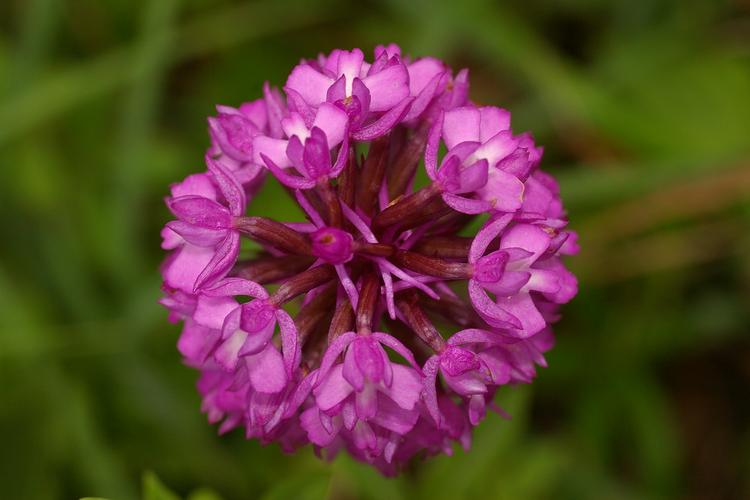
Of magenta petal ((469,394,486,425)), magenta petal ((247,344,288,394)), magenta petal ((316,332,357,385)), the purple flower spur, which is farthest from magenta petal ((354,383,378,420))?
magenta petal ((469,394,486,425))

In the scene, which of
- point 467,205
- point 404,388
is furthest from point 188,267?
point 467,205

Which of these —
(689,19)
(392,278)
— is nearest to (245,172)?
(392,278)

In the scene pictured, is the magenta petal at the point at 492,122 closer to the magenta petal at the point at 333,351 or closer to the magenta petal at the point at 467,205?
the magenta petal at the point at 467,205

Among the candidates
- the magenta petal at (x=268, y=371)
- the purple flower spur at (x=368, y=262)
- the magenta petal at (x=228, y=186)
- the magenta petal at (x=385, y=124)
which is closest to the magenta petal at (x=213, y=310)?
the purple flower spur at (x=368, y=262)

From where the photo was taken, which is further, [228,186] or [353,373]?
[228,186]

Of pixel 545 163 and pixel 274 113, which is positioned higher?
pixel 274 113

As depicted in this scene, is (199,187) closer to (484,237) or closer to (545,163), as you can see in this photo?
(484,237)
